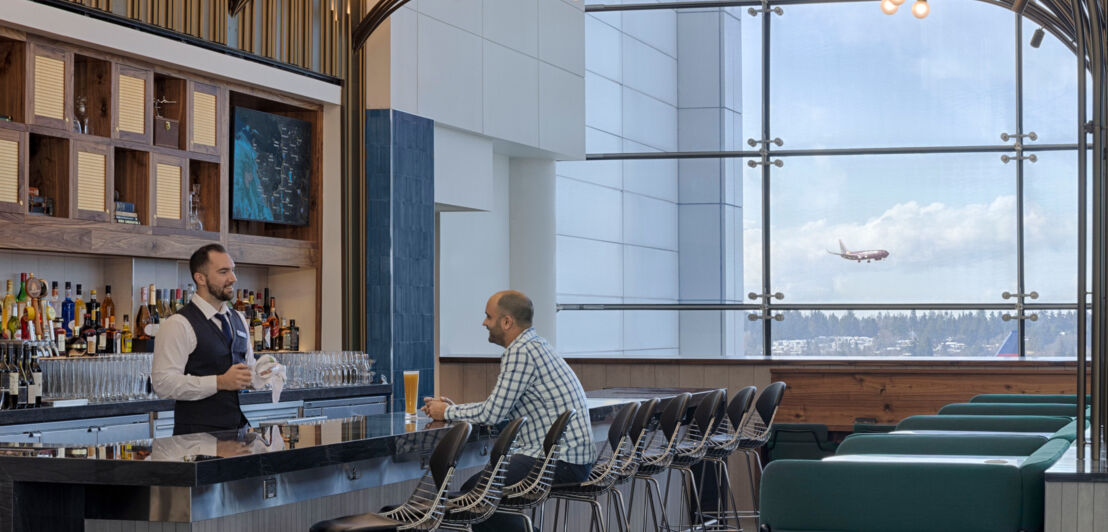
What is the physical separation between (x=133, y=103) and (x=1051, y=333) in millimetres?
6574

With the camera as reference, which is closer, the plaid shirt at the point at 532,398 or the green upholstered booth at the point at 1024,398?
the plaid shirt at the point at 532,398

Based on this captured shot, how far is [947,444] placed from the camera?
440 centimetres

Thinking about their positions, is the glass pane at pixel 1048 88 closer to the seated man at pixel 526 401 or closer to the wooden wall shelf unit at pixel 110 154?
the wooden wall shelf unit at pixel 110 154

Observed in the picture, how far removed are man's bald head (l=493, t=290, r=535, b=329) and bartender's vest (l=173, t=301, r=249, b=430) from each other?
946mm

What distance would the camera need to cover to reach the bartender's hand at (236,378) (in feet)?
13.6

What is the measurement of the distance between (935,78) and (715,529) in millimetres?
4855

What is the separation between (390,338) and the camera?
754 centimetres

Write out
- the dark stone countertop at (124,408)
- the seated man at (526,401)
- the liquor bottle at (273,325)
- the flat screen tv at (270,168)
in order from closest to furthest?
the seated man at (526,401) < the dark stone countertop at (124,408) < the flat screen tv at (270,168) < the liquor bottle at (273,325)

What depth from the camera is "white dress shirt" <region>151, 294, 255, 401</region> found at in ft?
13.8

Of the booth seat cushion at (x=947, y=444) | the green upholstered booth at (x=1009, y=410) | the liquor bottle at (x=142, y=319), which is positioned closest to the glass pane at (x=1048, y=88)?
the green upholstered booth at (x=1009, y=410)

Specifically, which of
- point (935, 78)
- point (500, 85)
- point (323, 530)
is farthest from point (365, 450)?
point (935, 78)

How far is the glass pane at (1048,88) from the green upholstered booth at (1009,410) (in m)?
3.81

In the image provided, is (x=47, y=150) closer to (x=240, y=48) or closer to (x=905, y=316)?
(x=240, y=48)

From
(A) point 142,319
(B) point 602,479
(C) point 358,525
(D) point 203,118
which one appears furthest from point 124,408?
(C) point 358,525
